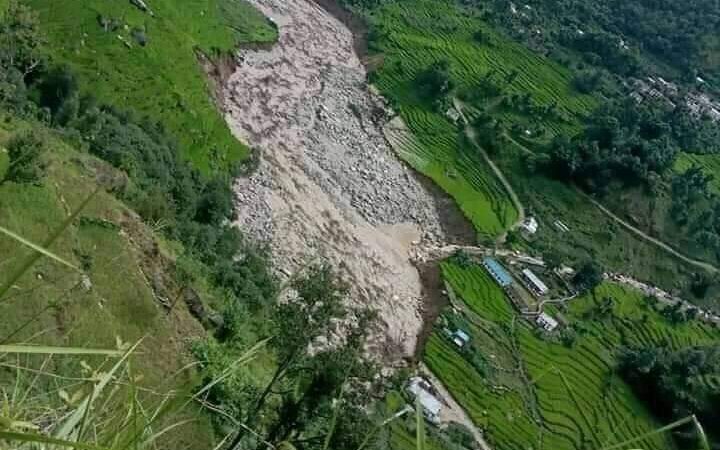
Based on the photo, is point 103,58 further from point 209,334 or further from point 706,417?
point 706,417

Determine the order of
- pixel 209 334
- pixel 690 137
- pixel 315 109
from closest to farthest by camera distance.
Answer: pixel 209 334
pixel 315 109
pixel 690 137

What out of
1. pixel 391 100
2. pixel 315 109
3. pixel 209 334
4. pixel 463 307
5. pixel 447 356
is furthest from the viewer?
pixel 391 100

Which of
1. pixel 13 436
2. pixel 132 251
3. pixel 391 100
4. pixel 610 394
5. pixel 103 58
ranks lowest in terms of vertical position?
pixel 610 394

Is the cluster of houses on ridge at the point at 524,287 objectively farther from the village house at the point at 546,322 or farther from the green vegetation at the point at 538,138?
the green vegetation at the point at 538,138

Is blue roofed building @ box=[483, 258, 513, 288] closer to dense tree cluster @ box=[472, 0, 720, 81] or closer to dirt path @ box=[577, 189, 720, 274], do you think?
dirt path @ box=[577, 189, 720, 274]

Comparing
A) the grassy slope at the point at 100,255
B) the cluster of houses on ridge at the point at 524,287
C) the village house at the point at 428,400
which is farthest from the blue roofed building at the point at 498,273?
the grassy slope at the point at 100,255

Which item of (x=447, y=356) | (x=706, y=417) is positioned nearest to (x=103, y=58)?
(x=447, y=356)

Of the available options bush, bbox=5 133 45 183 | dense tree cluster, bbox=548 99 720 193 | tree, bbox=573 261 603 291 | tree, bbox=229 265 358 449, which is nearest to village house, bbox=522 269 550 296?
tree, bbox=573 261 603 291
